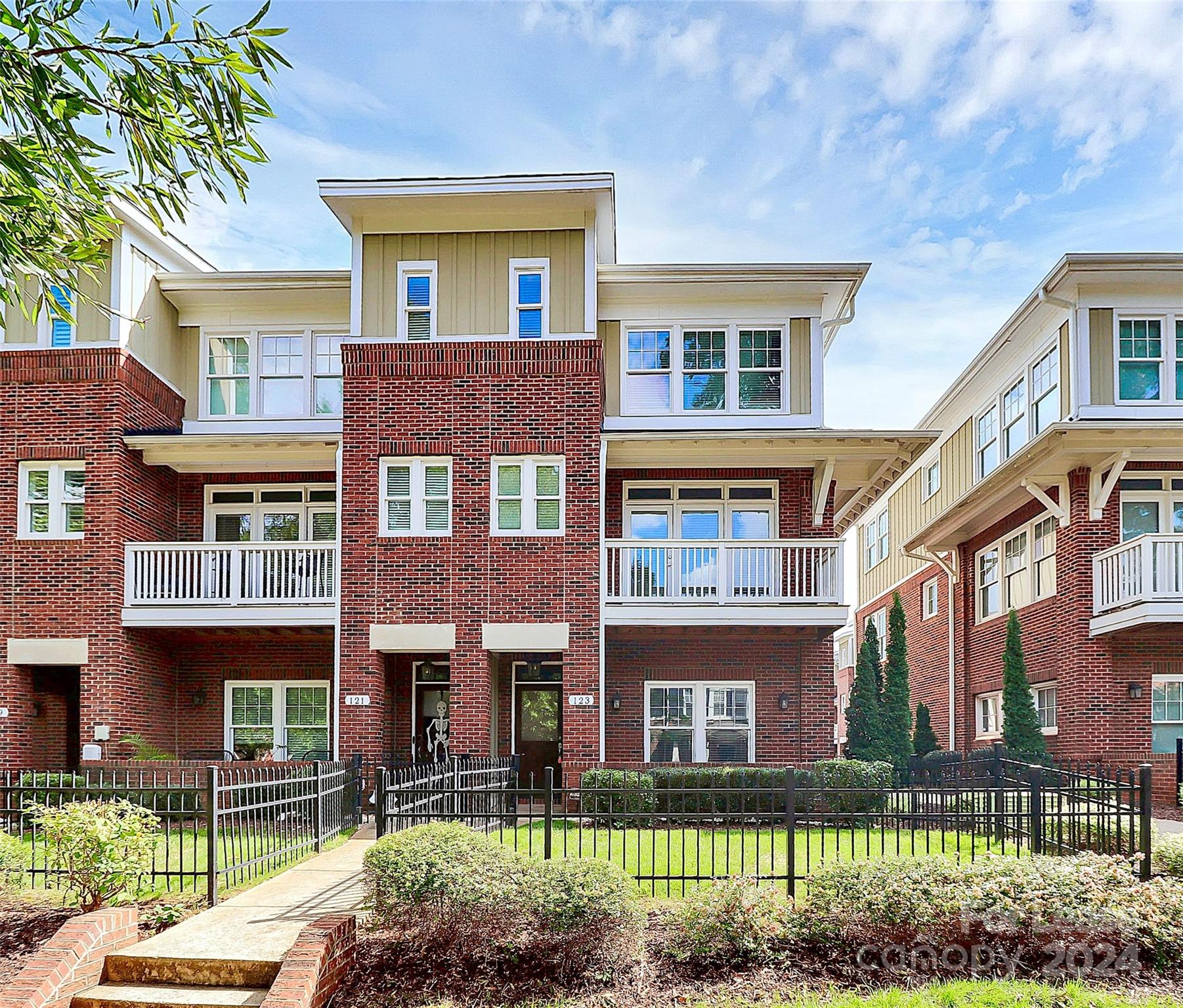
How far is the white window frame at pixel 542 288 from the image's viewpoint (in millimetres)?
20234

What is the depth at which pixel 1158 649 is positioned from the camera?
2058cm

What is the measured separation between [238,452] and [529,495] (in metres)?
5.48

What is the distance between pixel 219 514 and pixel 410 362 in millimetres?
5391

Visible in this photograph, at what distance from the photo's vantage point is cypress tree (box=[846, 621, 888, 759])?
22.3 m

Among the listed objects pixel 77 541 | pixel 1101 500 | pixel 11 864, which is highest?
pixel 1101 500

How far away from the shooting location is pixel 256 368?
2262cm

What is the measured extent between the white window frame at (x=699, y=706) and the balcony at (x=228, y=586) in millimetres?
6001

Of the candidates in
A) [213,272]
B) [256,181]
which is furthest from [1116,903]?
[213,272]

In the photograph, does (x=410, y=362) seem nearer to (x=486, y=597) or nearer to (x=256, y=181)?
(x=486, y=597)

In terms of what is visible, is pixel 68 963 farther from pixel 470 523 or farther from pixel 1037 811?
pixel 470 523

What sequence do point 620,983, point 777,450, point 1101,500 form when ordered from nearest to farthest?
point 620,983 → point 1101,500 → point 777,450

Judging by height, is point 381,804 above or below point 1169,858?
above

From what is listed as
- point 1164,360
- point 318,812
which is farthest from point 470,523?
point 1164,360

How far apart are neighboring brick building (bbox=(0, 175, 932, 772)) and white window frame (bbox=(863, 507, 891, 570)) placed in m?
14.4
